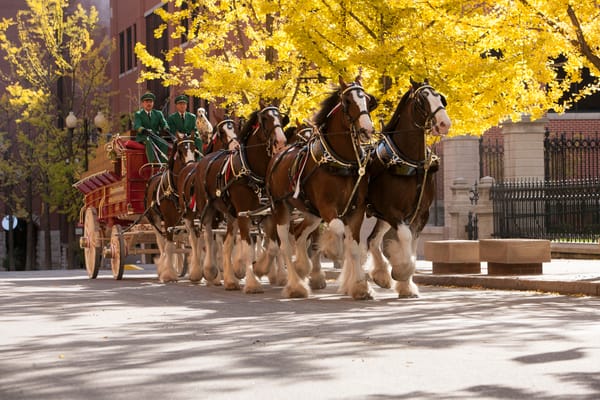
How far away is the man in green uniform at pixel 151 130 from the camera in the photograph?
23359 millimetres

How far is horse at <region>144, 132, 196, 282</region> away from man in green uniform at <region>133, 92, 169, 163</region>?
87cm

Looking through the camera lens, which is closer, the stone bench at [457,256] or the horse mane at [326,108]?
the horse mane at [326,108]

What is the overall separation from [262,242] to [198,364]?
1355 centimetres

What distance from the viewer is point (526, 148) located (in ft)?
109

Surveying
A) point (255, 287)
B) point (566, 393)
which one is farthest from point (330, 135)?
point (566, 393)

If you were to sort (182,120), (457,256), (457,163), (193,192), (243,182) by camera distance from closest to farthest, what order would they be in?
1. (243,182)
2. (457,256)
3. (193,192)
4. (182,120)
5. (457,163)

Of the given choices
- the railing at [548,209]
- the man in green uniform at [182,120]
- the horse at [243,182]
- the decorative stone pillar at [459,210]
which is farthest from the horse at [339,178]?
the decorative stone pillar at [459,210]

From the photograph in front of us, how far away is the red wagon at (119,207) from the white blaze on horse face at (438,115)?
343 inches

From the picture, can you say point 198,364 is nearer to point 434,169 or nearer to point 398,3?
point 434,169

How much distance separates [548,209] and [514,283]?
11.9 meters

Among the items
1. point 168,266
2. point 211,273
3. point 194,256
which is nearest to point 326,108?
point 211,273

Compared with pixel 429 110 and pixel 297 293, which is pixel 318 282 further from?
pixel 429 110

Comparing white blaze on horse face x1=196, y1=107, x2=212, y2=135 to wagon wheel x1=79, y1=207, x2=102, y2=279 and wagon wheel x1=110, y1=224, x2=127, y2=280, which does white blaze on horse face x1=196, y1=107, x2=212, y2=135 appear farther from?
wagon wheel x1=79, y1=207, x2=102, y2=279

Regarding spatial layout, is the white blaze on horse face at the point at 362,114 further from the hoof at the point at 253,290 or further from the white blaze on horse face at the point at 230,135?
the white blaze on horse face at the point at 230,135
